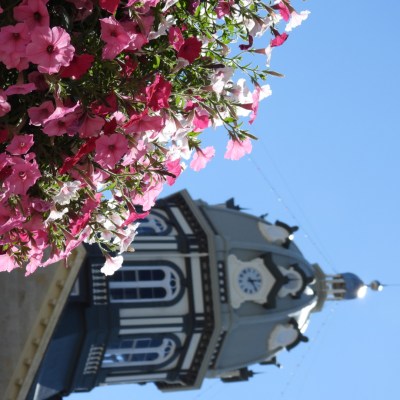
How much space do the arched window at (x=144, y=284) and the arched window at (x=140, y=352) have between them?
141 centimetres

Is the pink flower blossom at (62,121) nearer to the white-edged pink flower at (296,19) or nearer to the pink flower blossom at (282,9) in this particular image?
the pink flower blossom at (282,9)

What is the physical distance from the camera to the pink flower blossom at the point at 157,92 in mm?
6914

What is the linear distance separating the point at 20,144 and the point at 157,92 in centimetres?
115

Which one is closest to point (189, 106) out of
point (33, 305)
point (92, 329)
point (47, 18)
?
point (47, 18)

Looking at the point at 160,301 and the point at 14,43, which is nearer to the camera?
the point at 14,43

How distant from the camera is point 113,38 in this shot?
21.8 feet

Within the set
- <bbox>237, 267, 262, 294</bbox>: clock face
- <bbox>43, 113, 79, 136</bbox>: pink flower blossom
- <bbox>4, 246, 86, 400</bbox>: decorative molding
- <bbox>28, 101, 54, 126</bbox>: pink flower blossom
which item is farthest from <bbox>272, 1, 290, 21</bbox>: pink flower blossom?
<bbox>237, 267, 262, 294</bbox>: clock face

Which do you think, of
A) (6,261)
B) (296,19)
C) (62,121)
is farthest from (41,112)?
(296,19)

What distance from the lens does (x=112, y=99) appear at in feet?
23.0

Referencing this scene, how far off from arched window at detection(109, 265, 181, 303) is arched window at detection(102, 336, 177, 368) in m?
1.41

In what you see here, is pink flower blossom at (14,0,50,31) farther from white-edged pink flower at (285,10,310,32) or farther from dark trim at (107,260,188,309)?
dark trim at (107,260,188,309)

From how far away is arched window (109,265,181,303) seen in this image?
96.1 feet

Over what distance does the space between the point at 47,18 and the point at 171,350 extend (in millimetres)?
25337

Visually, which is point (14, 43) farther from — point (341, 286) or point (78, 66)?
point (341, 286)
